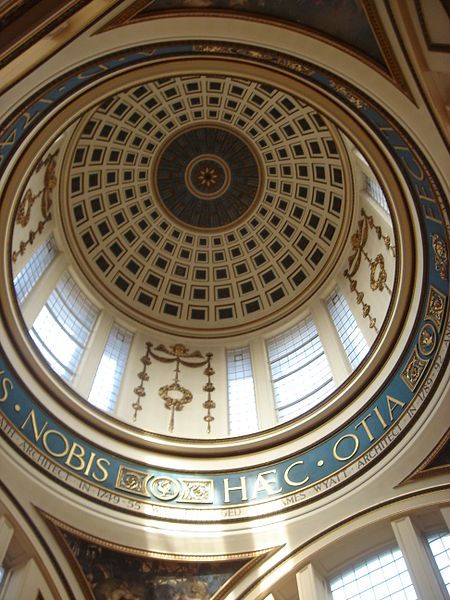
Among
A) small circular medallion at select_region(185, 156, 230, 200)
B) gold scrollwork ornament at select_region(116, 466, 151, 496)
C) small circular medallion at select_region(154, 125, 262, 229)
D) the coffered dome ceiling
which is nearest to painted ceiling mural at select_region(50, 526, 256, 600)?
gold scrollwork ornament at select_region(116, 466, 151, 496)

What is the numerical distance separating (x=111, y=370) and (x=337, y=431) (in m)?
7.40

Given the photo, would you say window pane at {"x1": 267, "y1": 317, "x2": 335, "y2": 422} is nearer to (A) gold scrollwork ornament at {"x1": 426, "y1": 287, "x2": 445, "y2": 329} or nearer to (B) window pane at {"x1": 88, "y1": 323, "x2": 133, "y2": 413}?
(A) gold scrollwork ornament at {"x1": 426, "y1": 287, "x2": 445, "y2": 329}

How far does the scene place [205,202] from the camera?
2517cm

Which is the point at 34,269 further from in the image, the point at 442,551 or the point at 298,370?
the point at 442,551

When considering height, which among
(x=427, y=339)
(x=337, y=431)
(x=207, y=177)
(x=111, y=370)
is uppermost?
(x=207, y=177)

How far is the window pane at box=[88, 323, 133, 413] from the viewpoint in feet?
58.3

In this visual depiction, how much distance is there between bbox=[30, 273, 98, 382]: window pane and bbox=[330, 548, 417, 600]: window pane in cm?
898

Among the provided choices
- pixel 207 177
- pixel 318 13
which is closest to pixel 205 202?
pixel 207 177

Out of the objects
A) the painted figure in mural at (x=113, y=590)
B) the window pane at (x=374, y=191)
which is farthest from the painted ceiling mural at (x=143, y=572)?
the window pane at (x=374, y=191)

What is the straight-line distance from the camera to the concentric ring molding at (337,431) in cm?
1268

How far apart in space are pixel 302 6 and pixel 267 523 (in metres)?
10.9

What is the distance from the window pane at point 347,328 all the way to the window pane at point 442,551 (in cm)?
583

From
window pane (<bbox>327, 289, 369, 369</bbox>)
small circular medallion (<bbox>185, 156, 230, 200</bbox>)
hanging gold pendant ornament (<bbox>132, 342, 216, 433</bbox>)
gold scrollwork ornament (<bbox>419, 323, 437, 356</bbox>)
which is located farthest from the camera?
small circular medallion (<bbox>185, 156, 230, 200</bbox>)

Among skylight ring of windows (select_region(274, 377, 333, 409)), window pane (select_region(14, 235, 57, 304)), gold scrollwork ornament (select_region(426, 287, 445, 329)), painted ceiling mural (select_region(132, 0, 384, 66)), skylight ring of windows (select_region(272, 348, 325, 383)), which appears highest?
window pane (select_region(14, 235, 57, 304))
